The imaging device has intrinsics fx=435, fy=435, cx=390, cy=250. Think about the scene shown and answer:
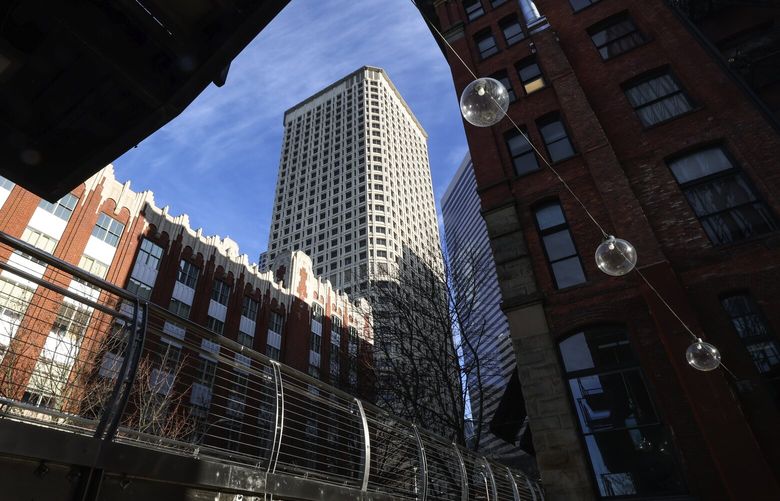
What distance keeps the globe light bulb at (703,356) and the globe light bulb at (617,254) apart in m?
3.22

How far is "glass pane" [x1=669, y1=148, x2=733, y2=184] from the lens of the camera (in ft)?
46.1

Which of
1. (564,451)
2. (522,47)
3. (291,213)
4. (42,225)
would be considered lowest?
(564,451)

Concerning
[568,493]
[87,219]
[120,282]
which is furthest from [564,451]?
[87,219]

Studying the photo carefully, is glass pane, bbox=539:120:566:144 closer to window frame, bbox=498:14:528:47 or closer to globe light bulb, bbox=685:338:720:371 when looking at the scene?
window frame, bbox=498:14:528:47

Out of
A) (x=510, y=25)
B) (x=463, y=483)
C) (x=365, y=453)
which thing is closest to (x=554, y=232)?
(x=463, y=483)

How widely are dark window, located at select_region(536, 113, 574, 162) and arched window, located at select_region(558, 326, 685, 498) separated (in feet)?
23.5

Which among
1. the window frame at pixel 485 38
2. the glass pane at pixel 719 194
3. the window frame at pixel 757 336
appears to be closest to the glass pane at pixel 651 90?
the glass pane at pixel 719 194

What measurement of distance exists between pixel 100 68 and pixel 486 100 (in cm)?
470

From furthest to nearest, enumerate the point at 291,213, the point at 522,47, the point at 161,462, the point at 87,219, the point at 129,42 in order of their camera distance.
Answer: the point at 291,213 → the point at 87,219 → the point at 522,47 → the point at 161,462 → the point at 129,42

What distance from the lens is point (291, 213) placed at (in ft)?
350

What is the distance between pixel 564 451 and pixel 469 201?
9882 centimetres

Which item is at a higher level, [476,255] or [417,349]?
[476,255]

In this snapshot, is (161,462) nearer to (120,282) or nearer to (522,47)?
(522,47)

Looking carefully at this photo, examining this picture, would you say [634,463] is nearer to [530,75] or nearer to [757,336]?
[757,336]
